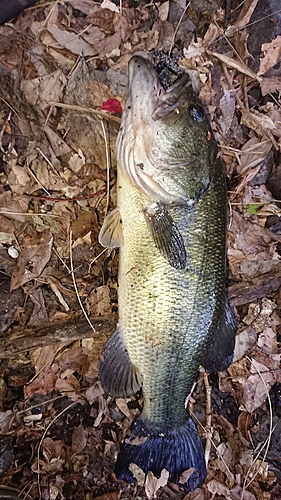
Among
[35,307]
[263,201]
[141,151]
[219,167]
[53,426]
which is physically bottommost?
[53,426]

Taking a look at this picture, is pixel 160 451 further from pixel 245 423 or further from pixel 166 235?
pixel 166 235

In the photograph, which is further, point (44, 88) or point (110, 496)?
point (110, 496)

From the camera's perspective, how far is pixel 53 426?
10.4ft

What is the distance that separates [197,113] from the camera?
7.90 ft

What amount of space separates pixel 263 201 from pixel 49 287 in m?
1.74

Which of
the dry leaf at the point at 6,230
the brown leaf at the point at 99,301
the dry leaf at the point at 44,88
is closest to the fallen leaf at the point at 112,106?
the dry leaf at the point at 44,88

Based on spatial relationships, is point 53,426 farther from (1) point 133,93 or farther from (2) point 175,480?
(1) point 133,93

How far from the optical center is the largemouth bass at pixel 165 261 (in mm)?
2361

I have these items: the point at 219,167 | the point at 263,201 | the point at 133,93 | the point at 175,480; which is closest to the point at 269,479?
the point at 175,480

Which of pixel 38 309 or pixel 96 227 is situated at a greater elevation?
pixel 96 227

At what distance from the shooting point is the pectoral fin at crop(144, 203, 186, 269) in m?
2.38

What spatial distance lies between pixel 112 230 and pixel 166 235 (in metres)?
0.41

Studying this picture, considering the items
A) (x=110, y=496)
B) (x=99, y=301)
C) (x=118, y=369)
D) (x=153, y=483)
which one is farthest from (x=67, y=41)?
(x=110, y=496)

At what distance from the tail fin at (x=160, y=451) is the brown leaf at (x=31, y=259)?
1.26 metres
